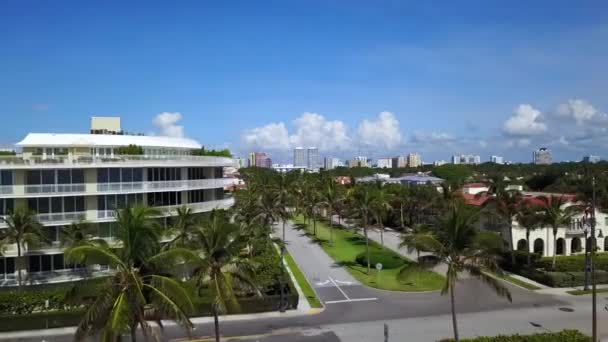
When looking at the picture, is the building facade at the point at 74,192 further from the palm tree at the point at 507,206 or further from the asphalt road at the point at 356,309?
the palm tree at the point at 507,206

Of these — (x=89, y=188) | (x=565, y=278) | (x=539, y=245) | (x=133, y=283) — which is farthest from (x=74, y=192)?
(x=539, y=245)

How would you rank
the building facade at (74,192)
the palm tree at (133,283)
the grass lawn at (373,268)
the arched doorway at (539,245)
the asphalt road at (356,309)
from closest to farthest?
the palm tree at (133,283)
the grass lawn at (373,268)
the asphalt road at (356,309)
the building facade at (74,192)
the arched doorway at (539,245)

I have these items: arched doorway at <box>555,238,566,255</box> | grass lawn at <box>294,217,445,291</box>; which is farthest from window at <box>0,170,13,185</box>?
arched doorway at <box>555,238,566,255</box>

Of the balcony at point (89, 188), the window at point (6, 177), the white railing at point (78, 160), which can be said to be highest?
the white railing at point (78, 160)

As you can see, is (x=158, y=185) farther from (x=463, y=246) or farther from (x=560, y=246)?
(x=560, y=246)

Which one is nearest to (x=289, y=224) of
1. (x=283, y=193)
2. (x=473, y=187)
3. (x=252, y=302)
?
(x=283, y=193)

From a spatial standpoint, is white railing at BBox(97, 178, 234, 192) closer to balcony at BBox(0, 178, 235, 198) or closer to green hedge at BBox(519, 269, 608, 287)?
balcony at BBox(0, 178, 235, 198)

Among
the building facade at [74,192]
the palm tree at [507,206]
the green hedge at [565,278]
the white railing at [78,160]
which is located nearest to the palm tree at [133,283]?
the building facade at [74,192]
